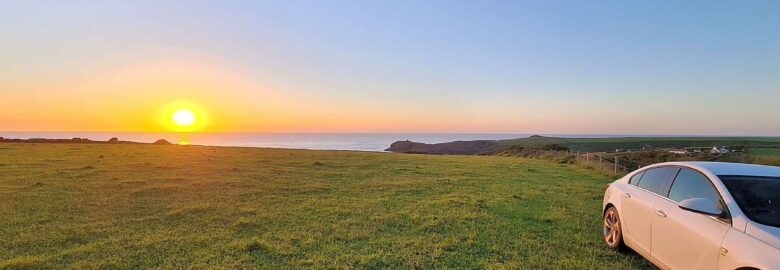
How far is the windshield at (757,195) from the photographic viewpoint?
12.8 feet

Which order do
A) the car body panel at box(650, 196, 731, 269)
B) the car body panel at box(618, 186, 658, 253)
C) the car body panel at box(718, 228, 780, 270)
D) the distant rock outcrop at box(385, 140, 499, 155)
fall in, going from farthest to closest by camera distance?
the distant rock outcrop at box(385, 140, 499, 155), the car body panel at box(618, 186, 658, 253), the car body panel at box(650, 196, 731, 269), the car body panel at box(718, 228, 780, 270)

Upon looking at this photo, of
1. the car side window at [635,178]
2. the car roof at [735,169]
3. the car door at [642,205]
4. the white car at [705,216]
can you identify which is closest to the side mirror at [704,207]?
the white car at [705,216]

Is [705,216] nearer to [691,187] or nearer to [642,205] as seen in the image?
[691,187]

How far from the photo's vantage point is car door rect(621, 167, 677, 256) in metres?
5.37

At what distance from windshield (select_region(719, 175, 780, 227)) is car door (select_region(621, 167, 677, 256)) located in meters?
0.90

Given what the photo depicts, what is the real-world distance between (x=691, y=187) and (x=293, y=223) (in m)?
6.26

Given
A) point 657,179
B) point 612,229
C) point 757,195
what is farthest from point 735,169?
point 612,229

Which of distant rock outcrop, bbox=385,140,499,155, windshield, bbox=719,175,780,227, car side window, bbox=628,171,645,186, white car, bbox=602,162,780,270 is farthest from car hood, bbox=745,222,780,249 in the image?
distant rock outcrop, bbox=385,140,499,155

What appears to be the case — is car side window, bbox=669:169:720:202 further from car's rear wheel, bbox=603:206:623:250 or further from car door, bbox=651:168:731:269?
car's rear wheel, bbox=603:206:623:250

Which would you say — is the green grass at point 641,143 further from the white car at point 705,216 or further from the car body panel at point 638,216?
the white car at point 705,216

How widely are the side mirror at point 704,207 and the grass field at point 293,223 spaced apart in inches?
68.5

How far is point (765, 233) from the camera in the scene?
141 inches

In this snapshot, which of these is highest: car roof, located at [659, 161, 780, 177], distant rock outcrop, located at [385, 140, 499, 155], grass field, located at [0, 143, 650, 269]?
car roof, located at [659, 161, 780, 177]

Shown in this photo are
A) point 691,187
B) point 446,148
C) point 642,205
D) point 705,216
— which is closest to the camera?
point 705,216
